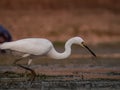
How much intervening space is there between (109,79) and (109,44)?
13036mm

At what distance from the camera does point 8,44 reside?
1396cm

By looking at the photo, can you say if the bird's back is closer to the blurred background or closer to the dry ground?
Result: the blurred background

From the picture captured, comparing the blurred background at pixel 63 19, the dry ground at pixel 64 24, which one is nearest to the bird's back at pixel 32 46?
the blurred background at pixel 63 19

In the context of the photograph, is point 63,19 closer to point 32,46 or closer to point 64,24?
point 64,24

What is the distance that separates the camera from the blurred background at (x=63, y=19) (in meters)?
28.6

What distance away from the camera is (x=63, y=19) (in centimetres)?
3047

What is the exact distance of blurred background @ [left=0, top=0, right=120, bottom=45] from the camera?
93.8 ft

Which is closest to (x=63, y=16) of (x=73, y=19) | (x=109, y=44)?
(x=73, y=19)

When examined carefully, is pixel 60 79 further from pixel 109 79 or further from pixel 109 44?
pixel 109 44

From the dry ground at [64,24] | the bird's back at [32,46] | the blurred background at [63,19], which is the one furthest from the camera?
the blurred background at [63,19]

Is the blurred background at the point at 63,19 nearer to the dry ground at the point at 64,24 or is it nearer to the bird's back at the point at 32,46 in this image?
the dry ground at the point at 64,24

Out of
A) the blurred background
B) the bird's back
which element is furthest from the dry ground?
the bird's back

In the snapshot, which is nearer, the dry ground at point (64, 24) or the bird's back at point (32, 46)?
the bird's back at point (32, 46)

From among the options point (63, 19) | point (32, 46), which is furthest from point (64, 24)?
point (32, 46)
